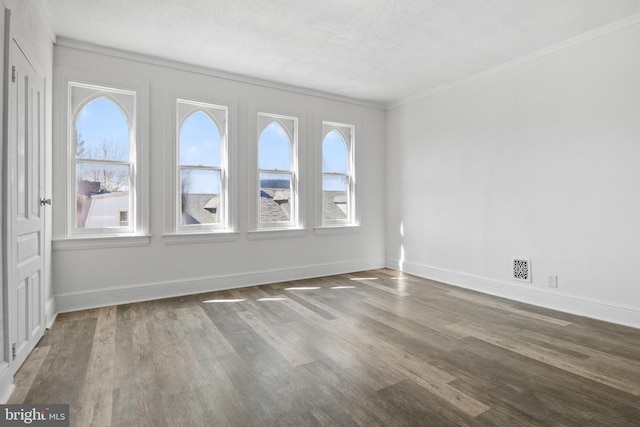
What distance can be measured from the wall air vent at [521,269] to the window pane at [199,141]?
397cm

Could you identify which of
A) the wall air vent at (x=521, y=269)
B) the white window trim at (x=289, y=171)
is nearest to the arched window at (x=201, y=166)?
the white window trim at (x=289, y=171)

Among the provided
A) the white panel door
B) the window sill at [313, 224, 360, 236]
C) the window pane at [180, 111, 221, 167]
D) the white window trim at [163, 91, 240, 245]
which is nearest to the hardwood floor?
the white panel door

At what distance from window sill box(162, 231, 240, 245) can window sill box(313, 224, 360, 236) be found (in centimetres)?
132

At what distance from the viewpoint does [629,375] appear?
2.31m

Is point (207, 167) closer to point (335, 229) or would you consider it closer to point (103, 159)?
point (103, 159)

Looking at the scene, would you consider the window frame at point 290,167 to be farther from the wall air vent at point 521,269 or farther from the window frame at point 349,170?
the wall air vent at point 521,269

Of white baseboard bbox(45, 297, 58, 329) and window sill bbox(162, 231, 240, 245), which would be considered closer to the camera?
white baseboard bbox(45, 297, 58, 329)

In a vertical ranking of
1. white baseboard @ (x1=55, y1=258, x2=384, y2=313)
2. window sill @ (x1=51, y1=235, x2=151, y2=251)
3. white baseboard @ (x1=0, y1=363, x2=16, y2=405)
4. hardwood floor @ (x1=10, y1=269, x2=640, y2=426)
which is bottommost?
hardwood floor @ (x1=10, y1=269, x2=640, y2=426)

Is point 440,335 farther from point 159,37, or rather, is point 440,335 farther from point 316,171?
point 159,37

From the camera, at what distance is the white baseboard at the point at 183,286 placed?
367cm

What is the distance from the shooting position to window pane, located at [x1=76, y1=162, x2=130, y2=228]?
3775 millimetres

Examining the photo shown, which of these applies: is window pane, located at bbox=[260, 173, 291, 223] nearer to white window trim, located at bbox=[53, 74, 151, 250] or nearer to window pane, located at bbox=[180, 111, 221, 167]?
window pane, located at bbox=[180, 111, 221, 167]

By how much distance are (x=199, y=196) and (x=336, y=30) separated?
8.51 ft

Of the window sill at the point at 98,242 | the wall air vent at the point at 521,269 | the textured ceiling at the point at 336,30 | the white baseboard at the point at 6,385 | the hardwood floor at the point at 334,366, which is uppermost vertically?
the textured ceiling at the point at 336,30
